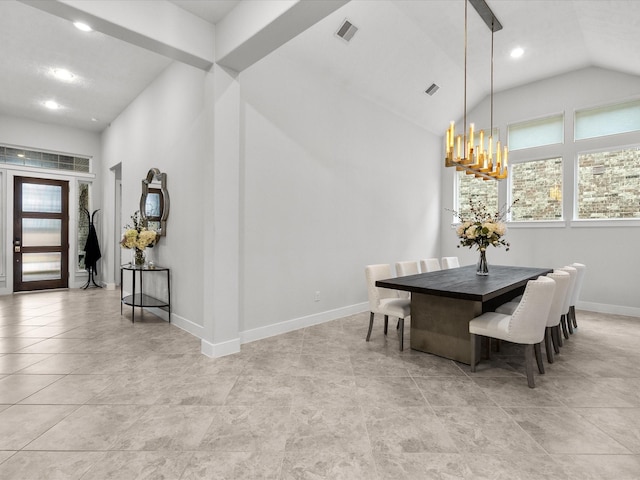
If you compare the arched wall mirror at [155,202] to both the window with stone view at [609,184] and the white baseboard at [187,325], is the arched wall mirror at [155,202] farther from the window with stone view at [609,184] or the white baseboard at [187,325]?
the window with stone view at [609,184]

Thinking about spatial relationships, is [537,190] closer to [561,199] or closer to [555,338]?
[561,199]

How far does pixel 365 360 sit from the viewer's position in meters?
3.18

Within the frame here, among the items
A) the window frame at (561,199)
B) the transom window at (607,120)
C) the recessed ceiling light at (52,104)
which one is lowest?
the window frame at (561,199)

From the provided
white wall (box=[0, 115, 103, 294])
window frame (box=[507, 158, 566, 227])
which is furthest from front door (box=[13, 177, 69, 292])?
window frame (box=[507, 158, 566, 227])

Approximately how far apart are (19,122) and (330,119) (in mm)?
6418

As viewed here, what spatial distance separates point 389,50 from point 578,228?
4240 millimetres

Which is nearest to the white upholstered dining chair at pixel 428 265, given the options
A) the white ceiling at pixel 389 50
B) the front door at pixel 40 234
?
the white ceiling at pixel 389 50

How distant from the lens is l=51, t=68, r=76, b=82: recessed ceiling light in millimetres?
4652

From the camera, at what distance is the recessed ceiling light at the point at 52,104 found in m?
5.78

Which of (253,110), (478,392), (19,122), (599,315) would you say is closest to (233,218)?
(253,110)

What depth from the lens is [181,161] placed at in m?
4.18

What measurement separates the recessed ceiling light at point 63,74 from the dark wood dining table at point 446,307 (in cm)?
527

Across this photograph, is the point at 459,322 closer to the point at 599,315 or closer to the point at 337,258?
the point at 337,258

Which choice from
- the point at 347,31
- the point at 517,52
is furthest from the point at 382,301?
the point at 517,52
